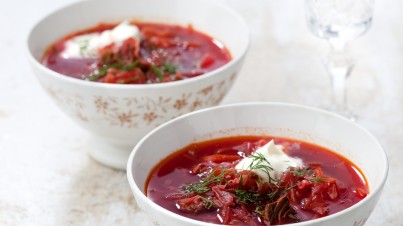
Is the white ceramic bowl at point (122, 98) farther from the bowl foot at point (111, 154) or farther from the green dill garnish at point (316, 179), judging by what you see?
the green dill garnish at point (316, 179)

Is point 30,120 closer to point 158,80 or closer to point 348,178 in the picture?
point 158,80

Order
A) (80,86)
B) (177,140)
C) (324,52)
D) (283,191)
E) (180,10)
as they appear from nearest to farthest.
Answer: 1. (283,191)
2. (177,140)
3. (80,86)
4. (180,10)
5. (324,52)

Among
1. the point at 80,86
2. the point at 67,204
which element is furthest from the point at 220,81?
the point at 67,204

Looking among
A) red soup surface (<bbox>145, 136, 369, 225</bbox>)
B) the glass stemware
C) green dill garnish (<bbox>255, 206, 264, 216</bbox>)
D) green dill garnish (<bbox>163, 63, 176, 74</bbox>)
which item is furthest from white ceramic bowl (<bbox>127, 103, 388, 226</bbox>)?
the glass stemware

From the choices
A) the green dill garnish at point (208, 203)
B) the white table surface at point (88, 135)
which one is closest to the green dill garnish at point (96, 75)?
the white table surface at point (88, 135)

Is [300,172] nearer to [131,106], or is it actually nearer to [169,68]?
[131,106]

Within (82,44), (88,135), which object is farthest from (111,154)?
(82,44)
